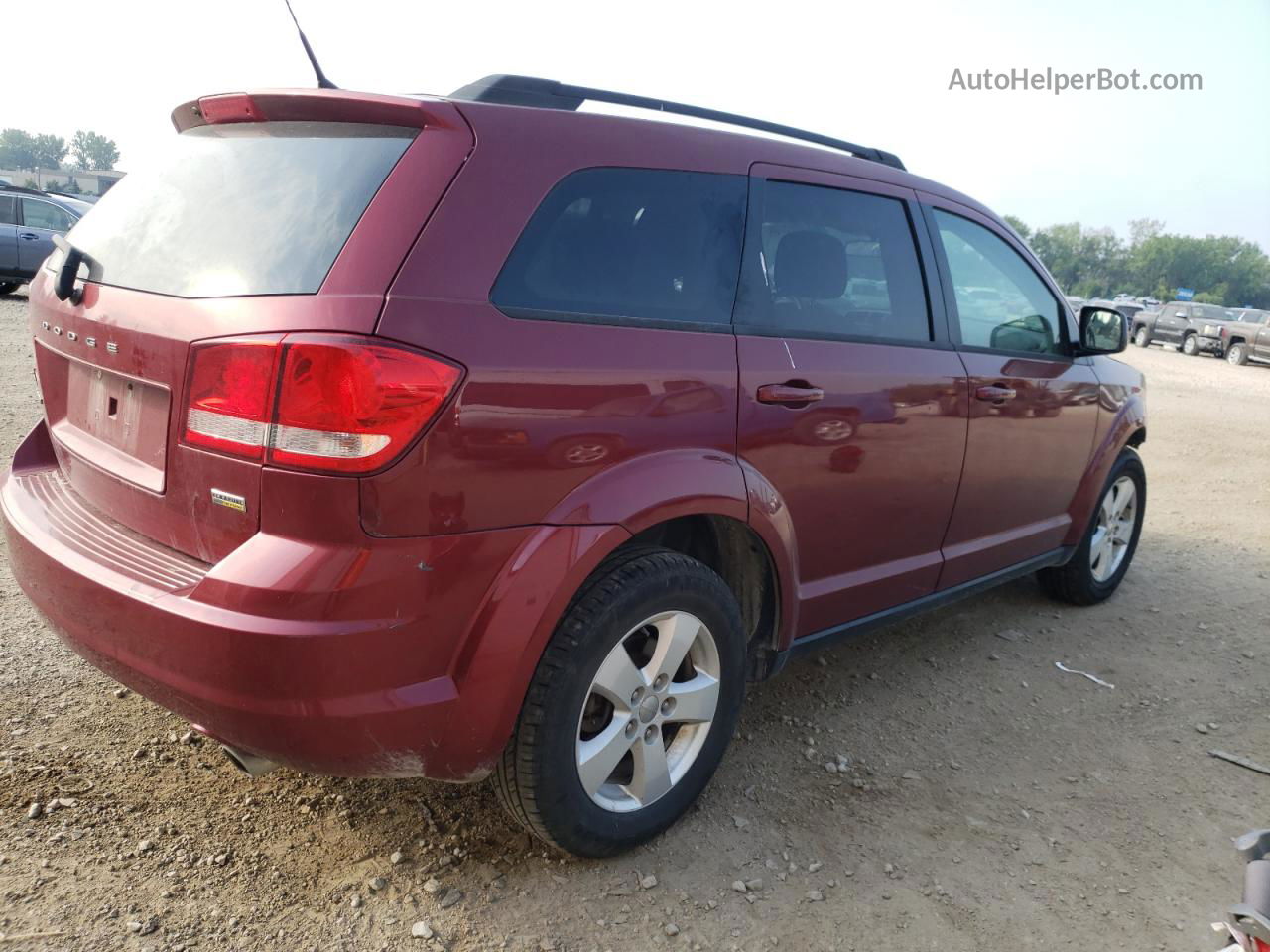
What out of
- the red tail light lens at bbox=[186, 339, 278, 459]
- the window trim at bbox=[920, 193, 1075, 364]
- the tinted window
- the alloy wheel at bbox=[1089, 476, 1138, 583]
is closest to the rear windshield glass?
the red tail light lens at bbox=[186, 339, 278, 459]

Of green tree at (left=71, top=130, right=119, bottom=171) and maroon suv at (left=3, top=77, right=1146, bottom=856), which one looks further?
green tree at (left=71, top=130, right=119, bottom=171)

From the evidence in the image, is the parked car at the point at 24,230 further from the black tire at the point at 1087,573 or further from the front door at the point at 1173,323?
the front door at the point at 1173,323

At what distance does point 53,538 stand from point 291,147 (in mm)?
1083

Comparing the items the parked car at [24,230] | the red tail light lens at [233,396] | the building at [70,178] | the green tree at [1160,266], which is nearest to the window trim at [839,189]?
the red tail light lens at [233,396]

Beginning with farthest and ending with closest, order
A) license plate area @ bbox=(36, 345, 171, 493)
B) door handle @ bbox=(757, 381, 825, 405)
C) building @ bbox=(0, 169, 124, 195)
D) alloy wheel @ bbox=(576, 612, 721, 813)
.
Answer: building @ bbox=(0, 169, 124, 195)
door handle @ bbox=(757, 381, 825, 405)
alloy wheel @ bbox=(576, 612, 721, 813)
license plate area @ bbox=(36, 345, 171, 493)

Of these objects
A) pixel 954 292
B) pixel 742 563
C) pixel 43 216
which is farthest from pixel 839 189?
pixel 43 216

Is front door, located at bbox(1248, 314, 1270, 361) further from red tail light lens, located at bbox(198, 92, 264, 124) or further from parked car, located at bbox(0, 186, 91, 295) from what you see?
red tail light lens, located at bbox(198, 92, 264, 124)

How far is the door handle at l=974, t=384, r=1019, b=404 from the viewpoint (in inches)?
139

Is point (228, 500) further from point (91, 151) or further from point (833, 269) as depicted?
point (91, 151)

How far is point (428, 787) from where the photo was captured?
2.87 metres

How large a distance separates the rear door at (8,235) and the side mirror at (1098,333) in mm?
15306

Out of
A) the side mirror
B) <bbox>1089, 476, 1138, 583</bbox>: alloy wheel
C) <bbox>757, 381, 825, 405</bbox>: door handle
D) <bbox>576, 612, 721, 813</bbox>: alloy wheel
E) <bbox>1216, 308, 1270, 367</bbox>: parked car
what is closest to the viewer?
<bbox>576, 612, 721, 813</bbox>: alloy wheel

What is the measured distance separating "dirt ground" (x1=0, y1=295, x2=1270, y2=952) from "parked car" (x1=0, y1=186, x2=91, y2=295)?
43.7 ft

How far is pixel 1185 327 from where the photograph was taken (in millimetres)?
28781
